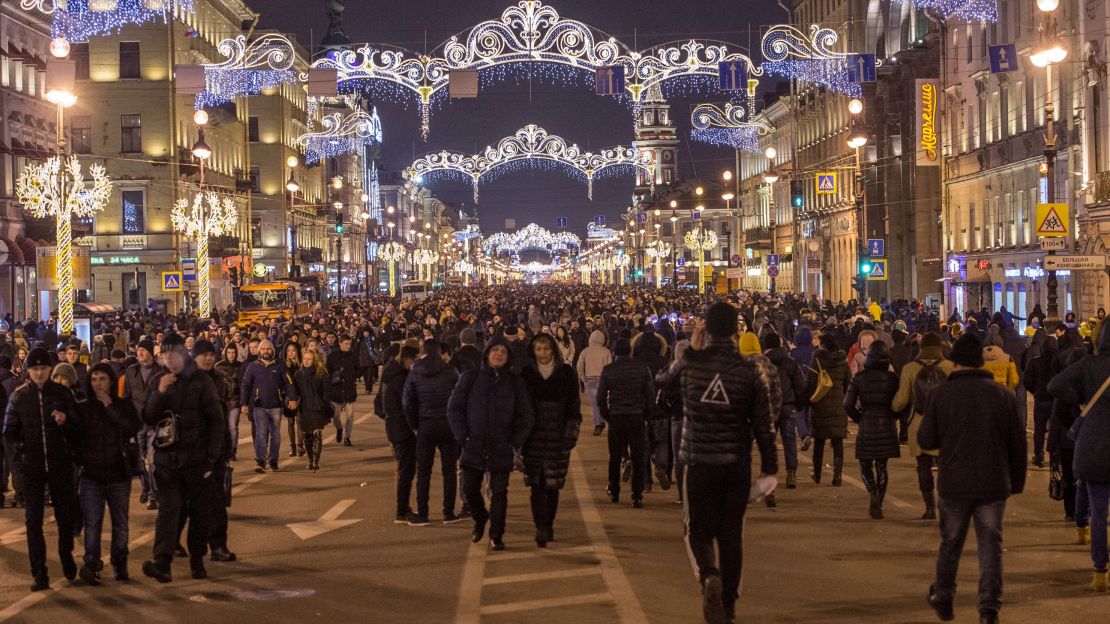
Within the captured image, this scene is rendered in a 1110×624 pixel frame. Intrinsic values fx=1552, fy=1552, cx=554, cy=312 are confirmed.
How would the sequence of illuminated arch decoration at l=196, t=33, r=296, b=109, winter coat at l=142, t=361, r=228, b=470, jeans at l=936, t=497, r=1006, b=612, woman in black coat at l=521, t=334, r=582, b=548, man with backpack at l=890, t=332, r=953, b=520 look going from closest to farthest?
jeans at l=936, t=497, r=1006, b=612, winter coat at l=142, t=361, r=228, b=470, woman in black coat at l=521, t=334, r=582, b=548, man with backpack at l=890, t=332, r=953, b=520, illuminated arch decoration at l=196, t=33, r=296, b=109

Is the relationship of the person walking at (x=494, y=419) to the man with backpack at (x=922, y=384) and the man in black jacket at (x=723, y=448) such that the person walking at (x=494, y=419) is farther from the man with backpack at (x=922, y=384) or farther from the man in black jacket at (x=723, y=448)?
the man in black jacket at (x=723, y=448)

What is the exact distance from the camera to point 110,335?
101 ft

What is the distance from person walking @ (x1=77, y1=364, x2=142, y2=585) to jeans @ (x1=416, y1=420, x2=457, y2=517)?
9.73 feet

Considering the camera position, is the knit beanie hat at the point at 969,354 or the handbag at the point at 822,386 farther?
the handbag at the point at 822,386

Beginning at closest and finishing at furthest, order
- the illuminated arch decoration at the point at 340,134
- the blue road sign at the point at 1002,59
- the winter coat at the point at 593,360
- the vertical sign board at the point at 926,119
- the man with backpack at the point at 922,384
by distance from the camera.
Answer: the man with backpack at the point at 922,384 → the winter coat at the point at 593,360 → the blue road sign at the point at 1002,59 → the illuminated arch decoration at the point at 340,134 → the vertical sign board at the point at 926,119

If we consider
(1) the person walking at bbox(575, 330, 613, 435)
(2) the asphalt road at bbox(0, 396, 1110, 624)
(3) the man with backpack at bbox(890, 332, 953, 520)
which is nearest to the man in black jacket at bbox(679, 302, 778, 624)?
(2) the asphalt road at bbox(0, 396, 1110, 624)

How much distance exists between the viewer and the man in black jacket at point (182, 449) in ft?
36.4

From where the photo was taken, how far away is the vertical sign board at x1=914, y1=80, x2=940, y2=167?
55.8 m

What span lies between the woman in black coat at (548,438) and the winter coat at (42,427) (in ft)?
11.6

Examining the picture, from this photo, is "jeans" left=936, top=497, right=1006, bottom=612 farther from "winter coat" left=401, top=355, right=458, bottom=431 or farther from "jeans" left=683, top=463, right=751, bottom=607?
"winter coat" left=401, top=355, right=458, bottom=431

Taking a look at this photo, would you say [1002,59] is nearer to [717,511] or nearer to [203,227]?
[203,227]

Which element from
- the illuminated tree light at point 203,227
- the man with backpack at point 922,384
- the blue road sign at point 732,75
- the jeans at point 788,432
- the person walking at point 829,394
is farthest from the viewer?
the illuminated tree light at point 203,227

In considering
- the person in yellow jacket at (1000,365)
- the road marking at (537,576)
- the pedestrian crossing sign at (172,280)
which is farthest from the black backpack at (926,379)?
the pedestrian crossing sign at (172,280)

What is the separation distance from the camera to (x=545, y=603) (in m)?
9.91
